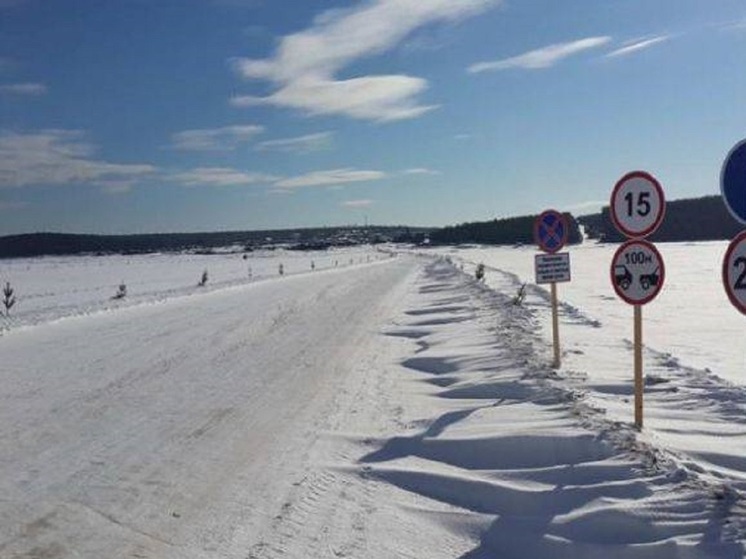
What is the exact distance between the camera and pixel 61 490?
679 cm

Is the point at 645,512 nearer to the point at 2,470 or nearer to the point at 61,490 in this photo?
the point at 61,490

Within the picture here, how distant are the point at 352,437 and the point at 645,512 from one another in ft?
11.7

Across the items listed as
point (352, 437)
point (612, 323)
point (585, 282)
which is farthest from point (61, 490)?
point (585, 282)

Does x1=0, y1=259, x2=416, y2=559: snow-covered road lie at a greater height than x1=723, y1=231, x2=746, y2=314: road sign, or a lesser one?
lesser

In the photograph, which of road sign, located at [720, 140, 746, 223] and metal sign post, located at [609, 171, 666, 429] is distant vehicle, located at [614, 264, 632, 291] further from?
road sign, located at [720, 140, 746, 223]

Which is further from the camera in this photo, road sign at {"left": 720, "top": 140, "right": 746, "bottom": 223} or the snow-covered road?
the snow-covered road

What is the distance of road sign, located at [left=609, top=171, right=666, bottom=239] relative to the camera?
23.9 ft

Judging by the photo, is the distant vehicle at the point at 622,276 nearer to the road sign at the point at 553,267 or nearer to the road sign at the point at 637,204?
the road sign at the point at 637,204

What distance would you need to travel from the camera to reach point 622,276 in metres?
7.72

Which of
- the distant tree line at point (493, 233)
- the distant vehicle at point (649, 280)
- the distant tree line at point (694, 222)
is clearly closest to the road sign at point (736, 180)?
the distant vehicle at point (649, 280)

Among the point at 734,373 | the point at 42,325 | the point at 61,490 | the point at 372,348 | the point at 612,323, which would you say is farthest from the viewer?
the point at 42,325

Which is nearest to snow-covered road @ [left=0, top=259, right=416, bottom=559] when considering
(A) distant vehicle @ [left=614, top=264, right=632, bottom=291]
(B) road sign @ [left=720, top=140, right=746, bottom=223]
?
(A) distant vehicle @ [left=614, top=264, right=632, bottom=291]

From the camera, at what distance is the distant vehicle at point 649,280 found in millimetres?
7482

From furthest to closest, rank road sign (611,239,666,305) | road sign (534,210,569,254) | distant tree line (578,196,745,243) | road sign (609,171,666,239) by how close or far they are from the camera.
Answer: distant tree line (578,196,745,243)
road sign (534,210,569,254)
road sign (611,239,666,305)
road sign (609,171,666,239)
